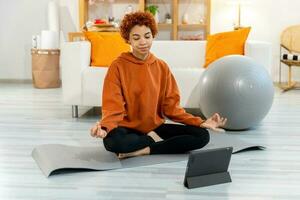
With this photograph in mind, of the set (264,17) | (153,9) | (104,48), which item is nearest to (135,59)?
(104,48)

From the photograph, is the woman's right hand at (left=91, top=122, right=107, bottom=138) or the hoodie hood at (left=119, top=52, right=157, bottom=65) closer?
the woman's right hand at (left=91, top=122, right=107, bottom=138)

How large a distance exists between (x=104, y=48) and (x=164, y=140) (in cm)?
156

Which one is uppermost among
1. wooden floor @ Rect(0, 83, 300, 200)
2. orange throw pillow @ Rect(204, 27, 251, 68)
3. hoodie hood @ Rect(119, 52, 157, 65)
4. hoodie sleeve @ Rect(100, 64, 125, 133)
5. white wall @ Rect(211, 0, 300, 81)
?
white wall @ Rect(211, 0, 300, 81)

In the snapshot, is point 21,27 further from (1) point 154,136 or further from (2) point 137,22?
A: (2) point 137,22

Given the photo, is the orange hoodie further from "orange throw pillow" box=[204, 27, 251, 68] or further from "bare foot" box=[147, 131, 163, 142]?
"orange throw pillow" box=[204, 27, 251, 68]

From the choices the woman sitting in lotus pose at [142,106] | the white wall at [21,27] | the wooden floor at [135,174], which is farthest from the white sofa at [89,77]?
the white wall at [21,27]

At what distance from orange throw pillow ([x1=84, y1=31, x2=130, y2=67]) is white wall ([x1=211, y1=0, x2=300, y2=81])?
238 centimetres

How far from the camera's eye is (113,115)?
7.50 ft

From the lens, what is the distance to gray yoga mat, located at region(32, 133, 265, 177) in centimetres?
223

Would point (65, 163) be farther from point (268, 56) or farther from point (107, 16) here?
point (107, 16)

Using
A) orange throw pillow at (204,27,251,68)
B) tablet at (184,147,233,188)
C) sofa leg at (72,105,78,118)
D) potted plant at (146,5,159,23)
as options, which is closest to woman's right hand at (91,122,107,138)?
tablet at (184,147,233,188)

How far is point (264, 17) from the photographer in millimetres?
5758

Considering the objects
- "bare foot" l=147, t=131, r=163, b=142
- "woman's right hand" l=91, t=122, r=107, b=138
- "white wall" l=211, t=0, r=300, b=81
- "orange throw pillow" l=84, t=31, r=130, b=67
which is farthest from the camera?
"white wall" l=211, t=0, r=300, b=81

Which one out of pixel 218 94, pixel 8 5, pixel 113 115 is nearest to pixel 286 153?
pixel 218 94
